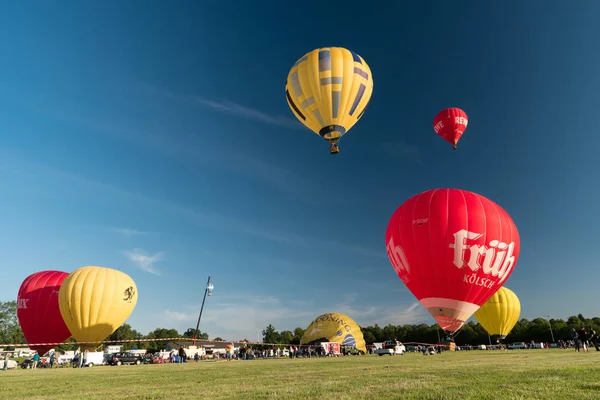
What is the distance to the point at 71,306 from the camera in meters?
34.9

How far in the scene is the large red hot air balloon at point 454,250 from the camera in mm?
20859

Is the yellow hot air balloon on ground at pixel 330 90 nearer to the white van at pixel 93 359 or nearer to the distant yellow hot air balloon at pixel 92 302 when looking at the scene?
the distant yellow hot air balloon at pixel 92 302

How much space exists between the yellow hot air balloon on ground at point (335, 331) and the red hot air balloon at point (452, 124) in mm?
36299

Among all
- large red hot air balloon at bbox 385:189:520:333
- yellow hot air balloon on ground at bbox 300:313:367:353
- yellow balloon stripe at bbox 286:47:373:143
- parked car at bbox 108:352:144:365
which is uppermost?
yellow balloon stripe at bbox 286:47:373:143

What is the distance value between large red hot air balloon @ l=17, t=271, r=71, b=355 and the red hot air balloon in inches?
1652

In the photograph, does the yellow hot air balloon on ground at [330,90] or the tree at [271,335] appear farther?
the tree at [271,335]

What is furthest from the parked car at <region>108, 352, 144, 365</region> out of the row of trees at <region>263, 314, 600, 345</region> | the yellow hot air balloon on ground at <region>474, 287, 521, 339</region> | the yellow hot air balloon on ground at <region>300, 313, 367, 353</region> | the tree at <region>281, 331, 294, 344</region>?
the tree at <region>281, 331, 294, 344</region>

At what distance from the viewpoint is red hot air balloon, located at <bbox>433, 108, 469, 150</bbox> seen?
104ft

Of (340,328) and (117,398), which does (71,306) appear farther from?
(340,328)

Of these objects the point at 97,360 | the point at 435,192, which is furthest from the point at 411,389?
the point at 97,360

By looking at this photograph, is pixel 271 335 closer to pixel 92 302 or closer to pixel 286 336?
pixel 286 336

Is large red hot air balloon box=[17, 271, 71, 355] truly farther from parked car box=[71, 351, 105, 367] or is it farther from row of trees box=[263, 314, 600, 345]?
row of trees box=[263, 314, 600, 345]

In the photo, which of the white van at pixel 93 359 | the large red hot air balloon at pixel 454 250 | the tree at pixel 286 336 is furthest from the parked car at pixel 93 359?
the tree at pixel 286 336

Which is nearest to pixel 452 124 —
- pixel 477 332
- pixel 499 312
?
pixel 499 312
